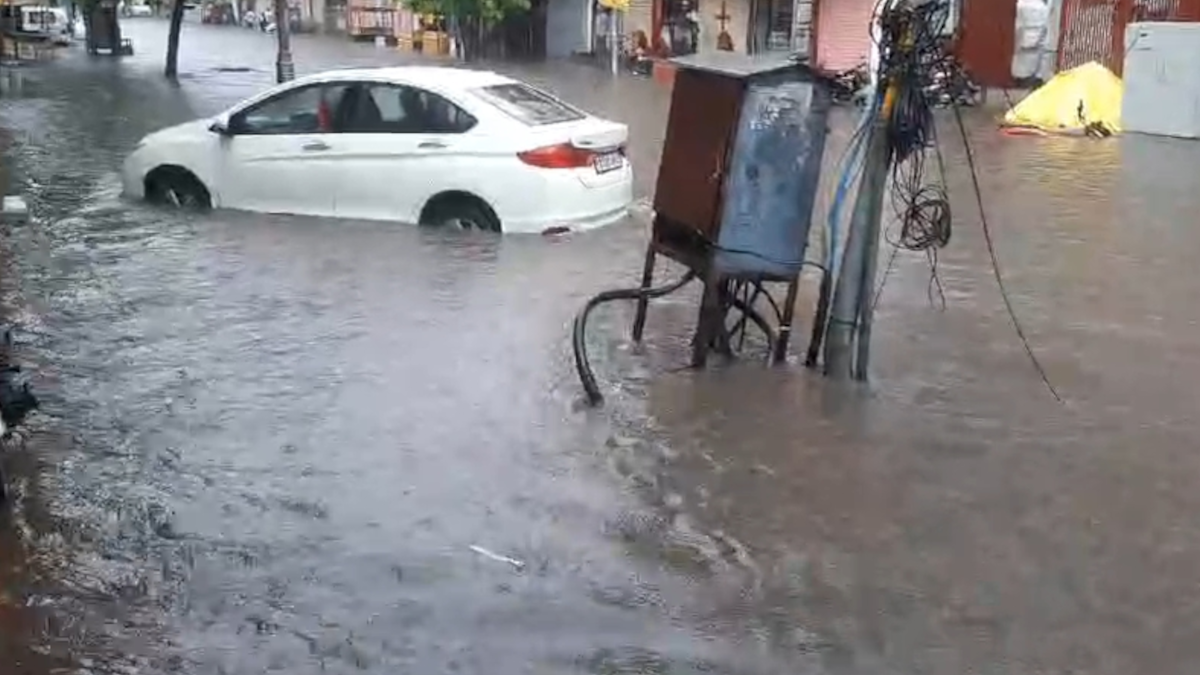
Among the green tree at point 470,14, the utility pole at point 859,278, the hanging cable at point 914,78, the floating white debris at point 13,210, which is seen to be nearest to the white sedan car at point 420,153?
the floating white debris at point 13,210

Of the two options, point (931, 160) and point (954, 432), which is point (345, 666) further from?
point (931, 160)

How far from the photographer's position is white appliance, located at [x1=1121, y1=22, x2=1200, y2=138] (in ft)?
82.7

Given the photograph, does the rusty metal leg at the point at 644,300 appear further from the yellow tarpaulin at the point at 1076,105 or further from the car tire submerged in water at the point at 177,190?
the yellow tarpaulin at the point at 1076,105

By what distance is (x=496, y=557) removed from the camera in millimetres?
6363

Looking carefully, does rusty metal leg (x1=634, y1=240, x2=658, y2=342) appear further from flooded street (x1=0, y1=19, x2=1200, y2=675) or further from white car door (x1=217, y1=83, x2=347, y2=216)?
white car door (x1=217, y1=83, x2=347, y2=216)

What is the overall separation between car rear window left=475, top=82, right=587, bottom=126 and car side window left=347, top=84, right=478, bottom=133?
1.00ft

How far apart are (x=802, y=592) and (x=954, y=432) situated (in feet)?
8.11

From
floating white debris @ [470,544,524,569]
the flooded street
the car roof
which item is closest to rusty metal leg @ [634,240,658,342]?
the flooded street

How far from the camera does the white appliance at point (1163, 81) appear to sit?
25219 mm

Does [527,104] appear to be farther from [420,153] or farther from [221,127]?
[221,127]

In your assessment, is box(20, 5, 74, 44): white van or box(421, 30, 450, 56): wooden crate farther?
box(421, 30, 450, 56): wooden crate

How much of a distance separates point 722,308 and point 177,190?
788 cm

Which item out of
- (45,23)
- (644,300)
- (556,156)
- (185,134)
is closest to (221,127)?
(185,134)

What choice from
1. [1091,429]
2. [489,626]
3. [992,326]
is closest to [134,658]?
[489,626]
